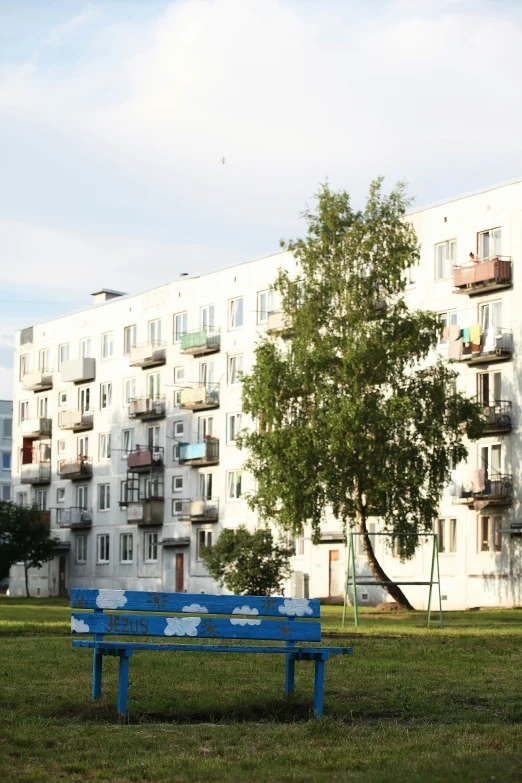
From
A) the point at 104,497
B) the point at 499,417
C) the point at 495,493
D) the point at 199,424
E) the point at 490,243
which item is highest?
the point at 490,243

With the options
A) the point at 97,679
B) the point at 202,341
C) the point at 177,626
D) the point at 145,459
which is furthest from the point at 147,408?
the point at 177,626

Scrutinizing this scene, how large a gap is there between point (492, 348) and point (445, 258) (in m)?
5.72

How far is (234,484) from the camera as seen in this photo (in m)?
70.2

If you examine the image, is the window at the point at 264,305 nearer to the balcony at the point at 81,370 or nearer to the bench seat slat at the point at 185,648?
the balcony at the point at 81,370

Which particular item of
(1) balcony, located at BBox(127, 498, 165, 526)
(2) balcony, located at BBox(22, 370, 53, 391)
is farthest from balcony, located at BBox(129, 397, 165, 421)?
(2) balcony, located at BBox(22, 370, 53, 391)

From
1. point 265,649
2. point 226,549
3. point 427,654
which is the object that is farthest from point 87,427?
point 265,649

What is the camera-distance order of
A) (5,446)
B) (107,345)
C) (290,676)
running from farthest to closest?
(5,446), (107,345), (290,676)

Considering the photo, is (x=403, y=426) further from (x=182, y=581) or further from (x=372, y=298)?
(x=182, y=581)

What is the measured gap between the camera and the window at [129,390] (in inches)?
3155

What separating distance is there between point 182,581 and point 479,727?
Result: 208ft

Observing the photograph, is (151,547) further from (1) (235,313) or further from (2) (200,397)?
(1) (235,313)

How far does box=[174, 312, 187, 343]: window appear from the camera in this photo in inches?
2982

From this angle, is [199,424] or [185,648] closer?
[185,648]

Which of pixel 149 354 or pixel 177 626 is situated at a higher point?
pixel 149 354
